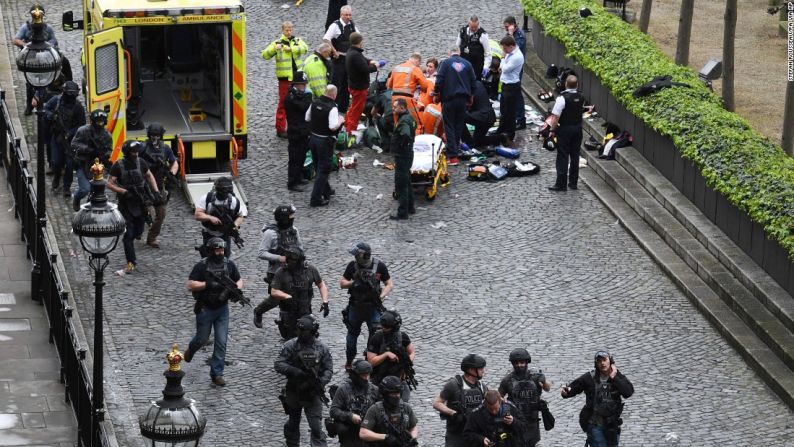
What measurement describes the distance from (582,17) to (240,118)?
266 inches

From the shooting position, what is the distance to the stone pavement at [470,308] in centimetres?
1678

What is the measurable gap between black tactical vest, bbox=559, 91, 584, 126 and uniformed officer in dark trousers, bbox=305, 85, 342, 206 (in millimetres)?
3006

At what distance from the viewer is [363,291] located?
17.1 metres

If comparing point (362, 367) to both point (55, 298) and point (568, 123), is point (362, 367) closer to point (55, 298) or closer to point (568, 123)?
point (55, 298)

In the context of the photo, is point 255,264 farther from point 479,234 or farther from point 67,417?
point 67,417

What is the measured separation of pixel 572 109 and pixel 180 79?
572cm

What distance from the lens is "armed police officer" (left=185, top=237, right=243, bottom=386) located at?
16797 millimetres

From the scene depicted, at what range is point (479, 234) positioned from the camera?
21359 mm

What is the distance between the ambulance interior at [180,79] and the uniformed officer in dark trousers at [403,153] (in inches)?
101

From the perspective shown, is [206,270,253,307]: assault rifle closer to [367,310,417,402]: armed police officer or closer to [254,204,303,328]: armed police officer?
[254,204,303,328]: armed police officer

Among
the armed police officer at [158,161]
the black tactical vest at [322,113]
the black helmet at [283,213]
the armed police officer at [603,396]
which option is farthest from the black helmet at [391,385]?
the black tactical vest at [322,113]

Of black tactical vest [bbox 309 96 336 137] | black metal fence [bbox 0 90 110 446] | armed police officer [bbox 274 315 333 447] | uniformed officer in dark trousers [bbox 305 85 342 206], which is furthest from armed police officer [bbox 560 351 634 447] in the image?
black tactical vest [bbox 309 96 336 137]

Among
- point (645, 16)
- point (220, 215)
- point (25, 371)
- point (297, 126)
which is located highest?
point (645, 16)

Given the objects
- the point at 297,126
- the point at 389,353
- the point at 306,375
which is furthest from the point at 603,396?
the point at 297,126
